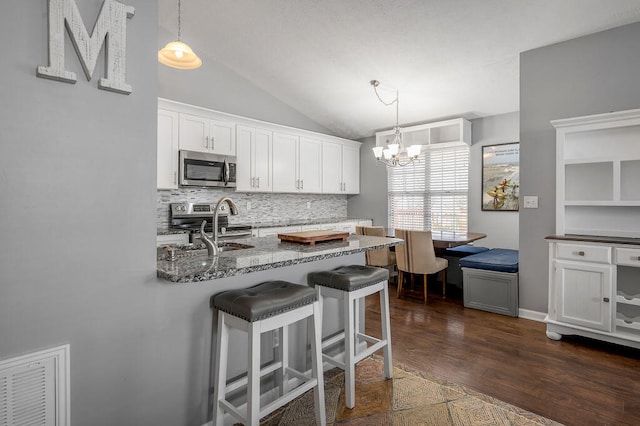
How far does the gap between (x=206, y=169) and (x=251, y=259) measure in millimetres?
2788

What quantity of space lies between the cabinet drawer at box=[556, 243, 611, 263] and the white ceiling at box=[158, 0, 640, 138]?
6.51 feet

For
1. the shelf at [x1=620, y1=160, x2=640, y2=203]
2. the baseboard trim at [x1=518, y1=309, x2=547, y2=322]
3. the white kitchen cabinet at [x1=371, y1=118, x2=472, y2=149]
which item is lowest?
the baseboard trim at [x1=518, y1=309, x2=547, y2=322]

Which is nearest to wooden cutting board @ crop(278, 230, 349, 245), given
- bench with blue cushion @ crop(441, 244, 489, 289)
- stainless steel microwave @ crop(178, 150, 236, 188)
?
stainless steel microwave @ crop(178, 150, 236, 188)

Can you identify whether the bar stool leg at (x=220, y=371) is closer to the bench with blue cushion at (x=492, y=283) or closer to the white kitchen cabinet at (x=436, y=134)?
the bench with blue cushion at (x=492, y=283)

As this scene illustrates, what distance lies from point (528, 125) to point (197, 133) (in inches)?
147

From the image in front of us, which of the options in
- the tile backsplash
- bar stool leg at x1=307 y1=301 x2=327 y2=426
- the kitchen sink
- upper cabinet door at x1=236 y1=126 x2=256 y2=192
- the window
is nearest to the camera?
bar stool leg at x1=307 y1=301 x2=327 y2=426

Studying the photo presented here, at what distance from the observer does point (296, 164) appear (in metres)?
A: 5.34

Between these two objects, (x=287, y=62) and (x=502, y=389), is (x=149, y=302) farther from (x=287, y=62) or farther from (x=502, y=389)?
(x=287, y=62)

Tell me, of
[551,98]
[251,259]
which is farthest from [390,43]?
[251,259]

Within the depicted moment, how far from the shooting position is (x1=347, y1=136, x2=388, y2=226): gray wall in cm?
603

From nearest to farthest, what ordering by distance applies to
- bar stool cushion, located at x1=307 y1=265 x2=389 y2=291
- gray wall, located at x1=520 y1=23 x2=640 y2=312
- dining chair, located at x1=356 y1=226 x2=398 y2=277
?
bar stool cushion, located at x1=307 y1=265 x2=389 y2=291, gray wall, located at x1=520 y1=23 x2=640 y2=312, dining chair, located at x1=356 y1=226 x2=398 y2=277

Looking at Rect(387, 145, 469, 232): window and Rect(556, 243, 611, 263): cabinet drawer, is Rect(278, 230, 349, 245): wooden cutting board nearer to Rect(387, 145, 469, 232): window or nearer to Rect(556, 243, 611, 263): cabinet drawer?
Answer: Rect(556, 243, 611, 263): cabinet drawer

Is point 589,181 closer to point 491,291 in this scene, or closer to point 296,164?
point 491,291

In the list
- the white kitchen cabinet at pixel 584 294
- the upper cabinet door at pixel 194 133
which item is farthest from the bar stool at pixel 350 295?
the upper cabinet door at pixel 194 133
